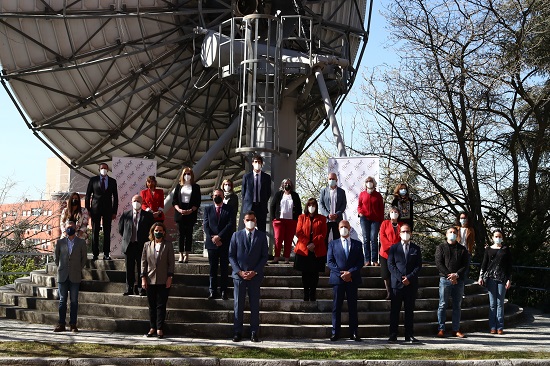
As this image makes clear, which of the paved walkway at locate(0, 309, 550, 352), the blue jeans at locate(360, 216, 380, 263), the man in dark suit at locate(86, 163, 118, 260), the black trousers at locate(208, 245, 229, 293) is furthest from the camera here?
the man in dark suit at locate(86, 163, 118, 260)

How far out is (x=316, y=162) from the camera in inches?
1928

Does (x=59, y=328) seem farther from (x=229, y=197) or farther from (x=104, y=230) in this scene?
(x=229, y=197)

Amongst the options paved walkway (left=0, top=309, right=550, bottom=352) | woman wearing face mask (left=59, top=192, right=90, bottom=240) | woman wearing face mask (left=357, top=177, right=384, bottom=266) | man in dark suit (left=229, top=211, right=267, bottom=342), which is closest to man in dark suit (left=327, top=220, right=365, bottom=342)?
paved walkway (left=0, top=309, right=550, bottom=352)

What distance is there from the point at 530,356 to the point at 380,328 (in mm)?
3122

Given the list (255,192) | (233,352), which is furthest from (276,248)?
(233,352)

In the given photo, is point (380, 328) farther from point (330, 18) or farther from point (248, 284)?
point (330, 18)

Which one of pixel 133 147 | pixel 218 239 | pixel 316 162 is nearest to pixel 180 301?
pixel 218 239

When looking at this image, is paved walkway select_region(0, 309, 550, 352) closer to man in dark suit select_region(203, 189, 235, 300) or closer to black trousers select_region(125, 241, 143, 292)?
black trousers select_region(125, 241, 143, 292)

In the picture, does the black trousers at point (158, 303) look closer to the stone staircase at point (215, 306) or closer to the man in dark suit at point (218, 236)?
the stone staircase at point (215, 306)

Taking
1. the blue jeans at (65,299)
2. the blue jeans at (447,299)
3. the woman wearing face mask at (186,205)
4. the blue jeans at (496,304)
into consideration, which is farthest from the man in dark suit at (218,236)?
the blue jeans at (496,304)

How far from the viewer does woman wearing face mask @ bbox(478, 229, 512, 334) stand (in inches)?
610

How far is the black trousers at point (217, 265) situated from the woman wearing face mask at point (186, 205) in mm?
1773

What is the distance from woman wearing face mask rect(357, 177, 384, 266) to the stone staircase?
21.0 inches

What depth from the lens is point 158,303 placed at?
1388 cm
